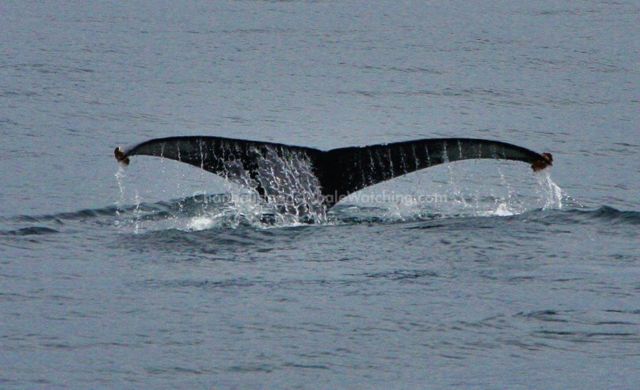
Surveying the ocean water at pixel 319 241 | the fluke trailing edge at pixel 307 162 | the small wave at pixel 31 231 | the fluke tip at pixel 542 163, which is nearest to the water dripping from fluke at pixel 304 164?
the fluke trailing edge at pixel 307 162

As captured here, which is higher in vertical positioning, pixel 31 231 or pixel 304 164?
pixel 304 164

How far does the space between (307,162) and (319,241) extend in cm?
72

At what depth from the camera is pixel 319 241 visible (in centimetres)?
1272

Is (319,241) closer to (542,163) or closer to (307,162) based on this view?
(307,162)

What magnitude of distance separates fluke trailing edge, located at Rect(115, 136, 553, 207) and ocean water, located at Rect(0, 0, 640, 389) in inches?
18.1

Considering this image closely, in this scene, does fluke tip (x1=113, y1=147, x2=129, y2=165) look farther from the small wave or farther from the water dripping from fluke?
the small wave

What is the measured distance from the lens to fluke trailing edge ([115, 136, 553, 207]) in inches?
492

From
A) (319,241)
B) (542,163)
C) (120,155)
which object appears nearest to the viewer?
(120,155)

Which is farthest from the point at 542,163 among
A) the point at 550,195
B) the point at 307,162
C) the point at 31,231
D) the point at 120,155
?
the point at 31,231

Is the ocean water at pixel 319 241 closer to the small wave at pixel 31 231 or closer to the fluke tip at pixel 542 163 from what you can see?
the small wave at pixel 31 231

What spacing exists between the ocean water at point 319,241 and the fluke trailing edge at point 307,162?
0.46 meters

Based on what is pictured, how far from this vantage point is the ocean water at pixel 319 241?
991 centimetres

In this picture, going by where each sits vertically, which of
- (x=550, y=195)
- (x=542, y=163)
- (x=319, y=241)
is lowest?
(x=319, y=241)

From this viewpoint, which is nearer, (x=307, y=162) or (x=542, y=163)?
(x=542, y=163)
